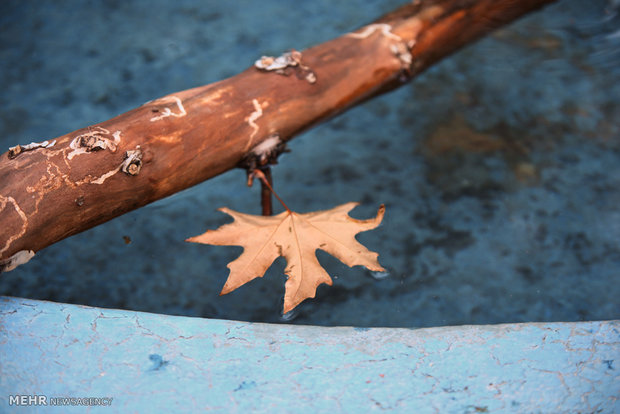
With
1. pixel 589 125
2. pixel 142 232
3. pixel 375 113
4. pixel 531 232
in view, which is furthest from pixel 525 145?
pixel 142 232

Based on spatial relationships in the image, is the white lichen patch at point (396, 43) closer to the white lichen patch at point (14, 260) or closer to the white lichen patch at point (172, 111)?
the white lichen patch at point (172, 111)

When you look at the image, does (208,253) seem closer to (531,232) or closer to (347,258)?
(347,258)

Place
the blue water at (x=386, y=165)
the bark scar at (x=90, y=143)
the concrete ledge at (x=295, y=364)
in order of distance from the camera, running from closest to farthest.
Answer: the concrete ledge at (x=295, y=364) → the bark scar at (x=90, y=143) → the blue water at (x=386, y=165)

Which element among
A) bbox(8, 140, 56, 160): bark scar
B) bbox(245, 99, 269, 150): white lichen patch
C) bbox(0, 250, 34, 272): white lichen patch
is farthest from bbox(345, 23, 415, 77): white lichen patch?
bbox(0, 250, 34, 272): white lichen patch

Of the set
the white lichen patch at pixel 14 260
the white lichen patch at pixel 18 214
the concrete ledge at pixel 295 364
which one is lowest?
the concrete ledge at pixel 295 364

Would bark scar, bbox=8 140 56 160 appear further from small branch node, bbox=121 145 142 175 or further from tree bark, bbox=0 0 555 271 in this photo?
small branch node, bbox=121 145 142 175

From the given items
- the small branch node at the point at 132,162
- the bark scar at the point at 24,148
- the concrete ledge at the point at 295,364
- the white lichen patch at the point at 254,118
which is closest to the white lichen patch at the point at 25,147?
the bark scar at the point at 24,148

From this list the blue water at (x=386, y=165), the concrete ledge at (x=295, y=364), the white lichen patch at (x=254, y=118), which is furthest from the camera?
the blue water at (x=386, y=165)
